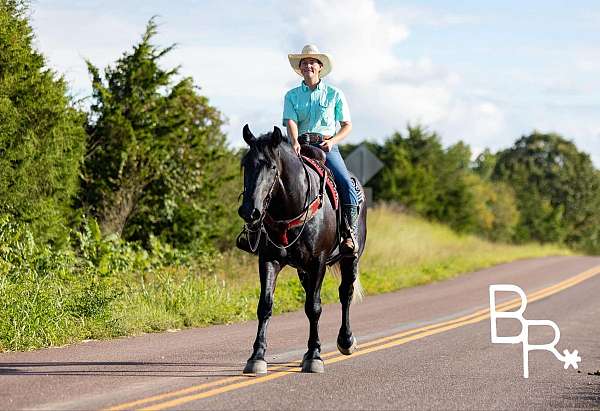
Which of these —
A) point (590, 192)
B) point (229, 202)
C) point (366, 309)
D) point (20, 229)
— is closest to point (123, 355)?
point (20, 229)

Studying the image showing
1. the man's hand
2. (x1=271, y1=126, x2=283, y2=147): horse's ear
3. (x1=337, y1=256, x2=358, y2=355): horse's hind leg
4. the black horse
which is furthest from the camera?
(x1=337, y1=256, x2=358, y2=355): horse's hind leg

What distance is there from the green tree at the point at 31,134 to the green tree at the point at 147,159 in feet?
10.3

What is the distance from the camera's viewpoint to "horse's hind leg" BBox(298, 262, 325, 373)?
912cm

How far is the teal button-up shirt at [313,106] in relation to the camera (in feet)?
32.6

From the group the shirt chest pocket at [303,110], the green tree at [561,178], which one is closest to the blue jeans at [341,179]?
the shirt chest pocket at [303,110]

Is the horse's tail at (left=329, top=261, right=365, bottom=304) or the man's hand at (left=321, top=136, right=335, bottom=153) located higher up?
the man's hand at (left=321, top=136, right=335, bottom=153)

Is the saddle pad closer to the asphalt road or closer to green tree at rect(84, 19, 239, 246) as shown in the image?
the asphalt road

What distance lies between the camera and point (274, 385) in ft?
27.2

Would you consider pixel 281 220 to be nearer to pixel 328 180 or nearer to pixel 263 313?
pixel 263 313

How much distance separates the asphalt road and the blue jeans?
172 cm

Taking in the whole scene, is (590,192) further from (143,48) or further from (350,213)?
(350,213)

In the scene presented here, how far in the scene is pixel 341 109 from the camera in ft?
33.1

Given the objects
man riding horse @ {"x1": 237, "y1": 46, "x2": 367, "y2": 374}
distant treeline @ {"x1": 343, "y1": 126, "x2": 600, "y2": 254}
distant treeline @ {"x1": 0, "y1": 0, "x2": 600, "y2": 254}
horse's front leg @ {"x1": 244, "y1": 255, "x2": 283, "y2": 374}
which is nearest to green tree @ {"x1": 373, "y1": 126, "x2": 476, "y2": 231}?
distant treeline @ {"x1": 343, "y1": 126, "x2": 600, "y2": 254}

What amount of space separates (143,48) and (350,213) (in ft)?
38.1
